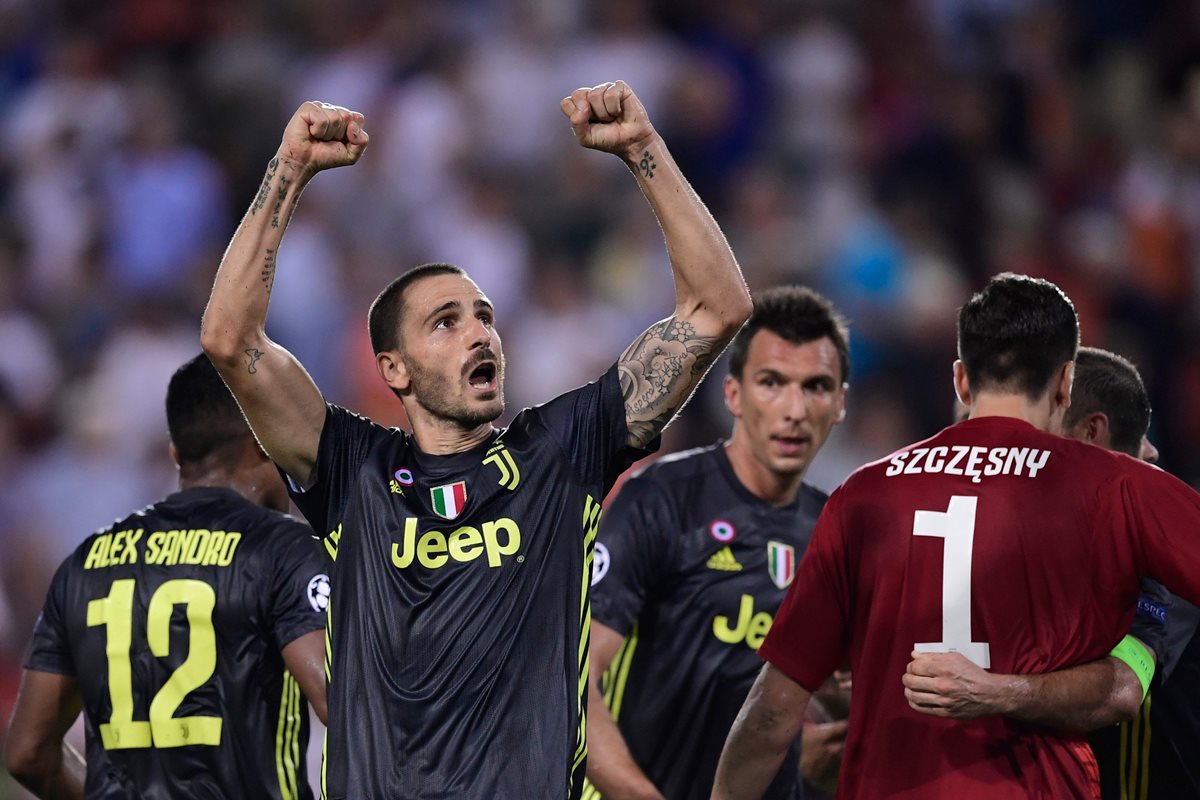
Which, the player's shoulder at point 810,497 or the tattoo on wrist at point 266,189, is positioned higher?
the tattoo on wrist at point 266,189

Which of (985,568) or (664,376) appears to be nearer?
(985,568)

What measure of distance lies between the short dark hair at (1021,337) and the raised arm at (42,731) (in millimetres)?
3119

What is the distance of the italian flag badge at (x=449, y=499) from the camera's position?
453cm

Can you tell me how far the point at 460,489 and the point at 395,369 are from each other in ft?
1.53

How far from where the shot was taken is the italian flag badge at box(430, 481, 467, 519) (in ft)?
14.9

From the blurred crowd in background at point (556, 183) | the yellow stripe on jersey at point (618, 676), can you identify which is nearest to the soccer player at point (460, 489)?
the yellow stripe on jersey at point (618, 676)

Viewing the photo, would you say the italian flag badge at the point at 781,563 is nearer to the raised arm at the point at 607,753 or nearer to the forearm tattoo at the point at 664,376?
the raised arm at the point at 607,753

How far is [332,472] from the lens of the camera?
4633mm

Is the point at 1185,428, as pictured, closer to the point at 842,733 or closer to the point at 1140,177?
the point at 1140,177

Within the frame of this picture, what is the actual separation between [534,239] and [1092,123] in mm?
4444

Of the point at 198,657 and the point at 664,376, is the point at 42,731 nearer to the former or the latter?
the point at 198,657

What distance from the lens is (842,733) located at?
557 cm

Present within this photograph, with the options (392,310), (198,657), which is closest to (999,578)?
(392,310)

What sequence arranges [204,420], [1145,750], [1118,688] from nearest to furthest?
[1118,688]
[1145,750]
[204,420]
